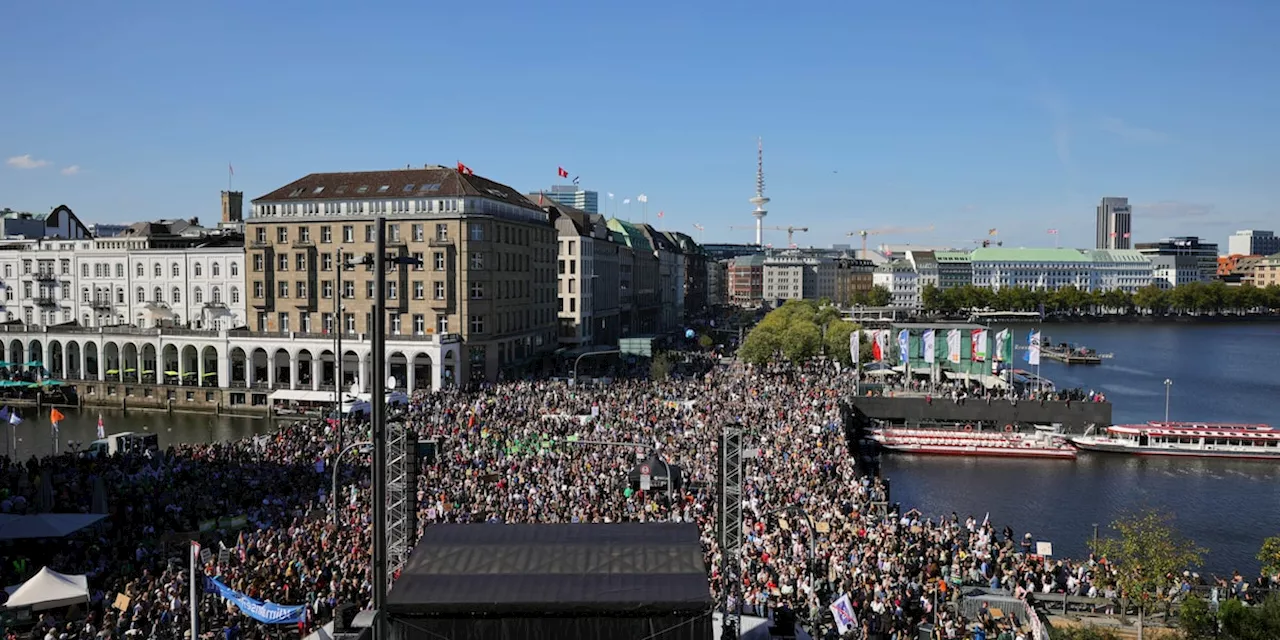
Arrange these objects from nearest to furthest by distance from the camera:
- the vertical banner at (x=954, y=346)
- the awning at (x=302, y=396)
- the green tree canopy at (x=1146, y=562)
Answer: the green tree canopy at (x=1146, y=562) < the awning at (x=302, y=396) < the vertical banner at (x=954, y=346)

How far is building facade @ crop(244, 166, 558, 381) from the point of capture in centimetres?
6850

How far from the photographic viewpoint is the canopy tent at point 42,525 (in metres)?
26.4

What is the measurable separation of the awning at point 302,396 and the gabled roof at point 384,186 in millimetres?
14093

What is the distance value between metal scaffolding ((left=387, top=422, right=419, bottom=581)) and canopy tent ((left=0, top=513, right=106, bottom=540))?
10.4 meters

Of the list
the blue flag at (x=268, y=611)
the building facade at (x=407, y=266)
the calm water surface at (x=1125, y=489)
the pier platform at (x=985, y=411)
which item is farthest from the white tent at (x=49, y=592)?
the pier platform at (x=985, y=411)

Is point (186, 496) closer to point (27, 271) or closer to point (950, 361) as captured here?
point (950, 361)

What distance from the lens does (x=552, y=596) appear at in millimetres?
14305

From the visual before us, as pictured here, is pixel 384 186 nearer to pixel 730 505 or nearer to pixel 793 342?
pixel 793 342

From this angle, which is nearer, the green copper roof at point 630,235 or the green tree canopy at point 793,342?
the green tree canopy at point 793,342

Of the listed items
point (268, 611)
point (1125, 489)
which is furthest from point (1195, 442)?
point (268, 611)

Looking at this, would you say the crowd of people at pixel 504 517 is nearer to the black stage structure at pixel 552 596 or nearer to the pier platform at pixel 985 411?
the black stage structure at pixel 552 596

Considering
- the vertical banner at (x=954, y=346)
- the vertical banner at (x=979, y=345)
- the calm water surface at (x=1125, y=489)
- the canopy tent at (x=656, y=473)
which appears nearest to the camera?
the canopy tent at (x=656, y=473)

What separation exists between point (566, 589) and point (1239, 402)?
93.4 metres

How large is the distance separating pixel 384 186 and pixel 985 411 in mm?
44585
